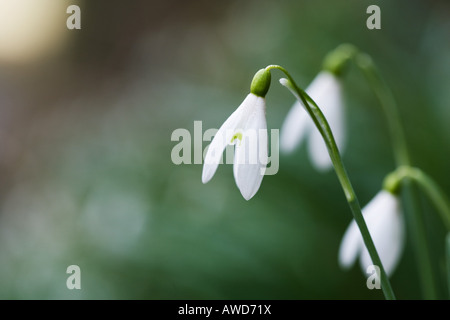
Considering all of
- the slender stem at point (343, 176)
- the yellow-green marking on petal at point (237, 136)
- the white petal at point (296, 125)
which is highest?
the white petal at point (296, 125)

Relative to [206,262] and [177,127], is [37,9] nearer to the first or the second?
[177,127]

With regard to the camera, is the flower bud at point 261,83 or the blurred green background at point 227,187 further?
the blurred green background at point 227,187

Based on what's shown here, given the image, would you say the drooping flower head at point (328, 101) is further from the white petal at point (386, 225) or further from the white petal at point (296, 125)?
the white petal at point (386, 225)

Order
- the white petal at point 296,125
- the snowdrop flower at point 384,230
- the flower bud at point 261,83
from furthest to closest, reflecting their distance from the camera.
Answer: the white petal at point 296,125 < the snowdrop flower at point 384,230 < the flower bud at point 261,83

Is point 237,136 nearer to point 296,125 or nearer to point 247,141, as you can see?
point 247,141

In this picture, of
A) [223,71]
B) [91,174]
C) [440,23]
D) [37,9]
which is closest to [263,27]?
[223,71]

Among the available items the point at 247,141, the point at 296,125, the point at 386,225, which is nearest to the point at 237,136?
the point at 247,141

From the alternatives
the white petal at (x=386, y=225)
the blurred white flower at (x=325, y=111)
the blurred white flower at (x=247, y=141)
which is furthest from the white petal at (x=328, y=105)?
the blurred white flower at (x=247, y=141)
